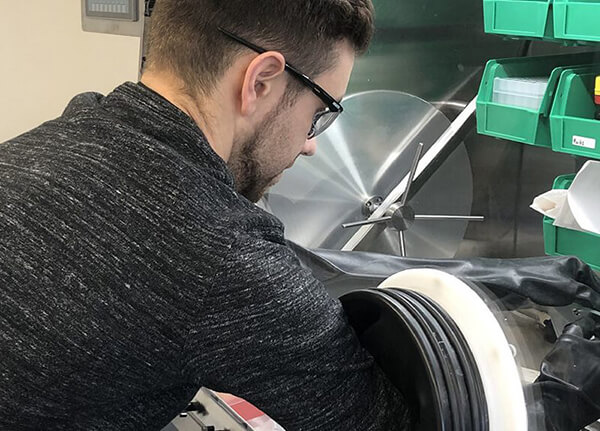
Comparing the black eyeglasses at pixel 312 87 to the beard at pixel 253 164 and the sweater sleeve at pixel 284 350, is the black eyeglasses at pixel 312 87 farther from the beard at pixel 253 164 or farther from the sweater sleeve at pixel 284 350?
the sweater sleeve at pixel 284 350

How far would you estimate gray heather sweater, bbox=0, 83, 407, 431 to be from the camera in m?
0.73

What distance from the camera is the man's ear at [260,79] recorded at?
0.87 metres

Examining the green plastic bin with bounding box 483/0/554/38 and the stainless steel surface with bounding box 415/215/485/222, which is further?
the stainless steel surface with bounding box 415/215/485/222

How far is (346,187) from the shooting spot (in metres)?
1.81

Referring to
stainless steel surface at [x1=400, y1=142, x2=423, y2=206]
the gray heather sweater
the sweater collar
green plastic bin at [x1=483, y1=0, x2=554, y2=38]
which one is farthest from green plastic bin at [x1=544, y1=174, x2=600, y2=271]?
the sweater collar

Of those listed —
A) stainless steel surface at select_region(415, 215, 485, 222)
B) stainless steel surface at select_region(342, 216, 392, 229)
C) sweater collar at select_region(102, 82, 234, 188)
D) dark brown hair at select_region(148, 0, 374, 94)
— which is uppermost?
dark brown hair at select_region(148, 0, 374, 94)

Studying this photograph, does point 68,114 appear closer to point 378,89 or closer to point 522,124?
point 522,124

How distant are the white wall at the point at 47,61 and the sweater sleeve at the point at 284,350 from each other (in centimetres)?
171

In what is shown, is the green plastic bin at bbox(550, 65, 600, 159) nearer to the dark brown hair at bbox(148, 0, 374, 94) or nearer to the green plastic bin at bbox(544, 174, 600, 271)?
the green plastic bin at bbox(544, 174, 600, 271)

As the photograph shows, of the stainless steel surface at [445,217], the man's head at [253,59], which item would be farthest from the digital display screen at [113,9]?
the man's head at [253,59]

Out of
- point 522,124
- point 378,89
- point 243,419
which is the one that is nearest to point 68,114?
point 243,419

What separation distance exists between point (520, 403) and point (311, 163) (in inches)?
42.2

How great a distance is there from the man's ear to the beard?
0.11ft

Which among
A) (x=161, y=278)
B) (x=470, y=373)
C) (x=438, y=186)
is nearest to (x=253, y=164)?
(x=161, y=278)
